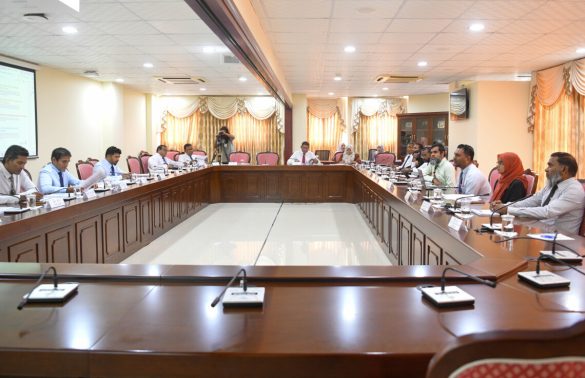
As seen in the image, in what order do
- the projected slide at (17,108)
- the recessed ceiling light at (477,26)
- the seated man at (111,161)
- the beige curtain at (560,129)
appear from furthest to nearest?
1. the beige curtain at (560,129)
2. the projected slide at (17,108)
3. the seated man at (111,161)
4. the recessed ceiling light at (477,26)

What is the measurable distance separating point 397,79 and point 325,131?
15.5 feet

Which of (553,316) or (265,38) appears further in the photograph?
(265,38)

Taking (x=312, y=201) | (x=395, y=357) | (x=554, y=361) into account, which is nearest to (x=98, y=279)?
(x=395, y=357)

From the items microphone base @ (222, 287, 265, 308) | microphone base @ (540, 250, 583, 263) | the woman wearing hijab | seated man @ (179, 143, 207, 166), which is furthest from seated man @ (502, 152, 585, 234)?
seated man @ (179, 143, 207, 166)

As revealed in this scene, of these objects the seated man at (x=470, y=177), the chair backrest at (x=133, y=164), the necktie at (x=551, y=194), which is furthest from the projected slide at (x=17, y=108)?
the necktie at (x=551, y=194)

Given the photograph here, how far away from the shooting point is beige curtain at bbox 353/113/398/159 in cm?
1408

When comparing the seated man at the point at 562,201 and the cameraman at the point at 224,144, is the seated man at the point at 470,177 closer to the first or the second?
the seated man at the point at 562,201

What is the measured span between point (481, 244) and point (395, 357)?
1378mm

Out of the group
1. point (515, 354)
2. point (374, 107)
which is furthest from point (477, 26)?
point (374, 107)

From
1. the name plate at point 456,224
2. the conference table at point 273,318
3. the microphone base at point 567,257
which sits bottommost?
the conference table at point 273,318

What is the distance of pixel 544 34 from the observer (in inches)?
220

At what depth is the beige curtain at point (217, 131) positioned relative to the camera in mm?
13781

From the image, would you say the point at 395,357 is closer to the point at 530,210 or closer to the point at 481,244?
the point at 481,244

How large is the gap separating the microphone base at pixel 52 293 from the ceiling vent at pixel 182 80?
8.60 metres
